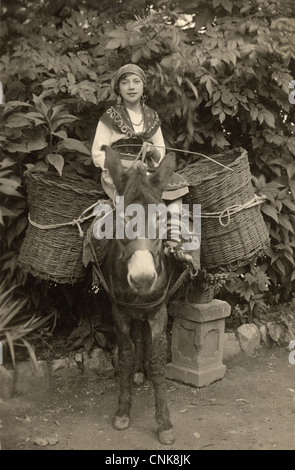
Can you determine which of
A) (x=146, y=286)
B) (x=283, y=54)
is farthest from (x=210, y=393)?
(x=283, y=54)

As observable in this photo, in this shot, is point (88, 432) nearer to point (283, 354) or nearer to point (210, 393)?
point (210, 393)

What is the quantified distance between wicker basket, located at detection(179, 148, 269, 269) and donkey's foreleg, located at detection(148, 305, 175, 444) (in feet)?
2.13

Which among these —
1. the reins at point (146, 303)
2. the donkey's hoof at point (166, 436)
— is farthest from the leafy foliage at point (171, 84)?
the donkey's hoof at point (166, 436)

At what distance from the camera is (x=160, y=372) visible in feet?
13.1

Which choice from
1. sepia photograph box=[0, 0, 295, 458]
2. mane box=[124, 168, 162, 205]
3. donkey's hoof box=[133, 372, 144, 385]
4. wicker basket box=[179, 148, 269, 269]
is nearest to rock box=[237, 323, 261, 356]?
sepia photograph box=[0, 0, 295, 458]

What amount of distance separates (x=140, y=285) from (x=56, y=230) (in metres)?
1.14

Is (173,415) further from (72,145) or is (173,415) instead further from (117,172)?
(72,145)

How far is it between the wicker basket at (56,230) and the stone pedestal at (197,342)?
1.25 meters

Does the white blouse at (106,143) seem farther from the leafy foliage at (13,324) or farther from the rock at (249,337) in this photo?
the rock at (249,337)

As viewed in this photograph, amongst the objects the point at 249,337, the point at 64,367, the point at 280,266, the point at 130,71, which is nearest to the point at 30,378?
the point at 64,367

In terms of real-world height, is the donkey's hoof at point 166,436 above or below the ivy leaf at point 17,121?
below

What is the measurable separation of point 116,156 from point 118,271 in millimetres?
760

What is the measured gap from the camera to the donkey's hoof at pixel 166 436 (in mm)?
3861

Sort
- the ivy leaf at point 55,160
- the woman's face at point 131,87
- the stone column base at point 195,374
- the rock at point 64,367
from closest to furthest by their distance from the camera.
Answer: the woman's face at point 131,87, the ivy leaf at point 55,160, the rock at point 64,367, the stone column base at point 195,374
